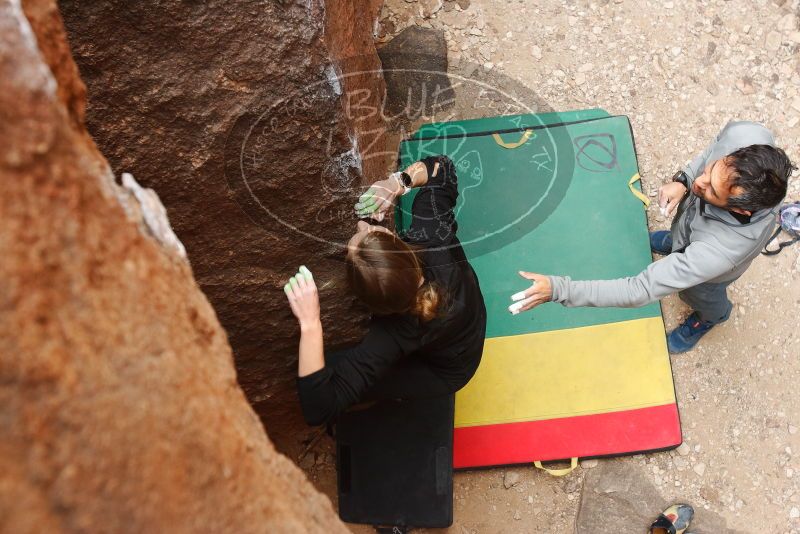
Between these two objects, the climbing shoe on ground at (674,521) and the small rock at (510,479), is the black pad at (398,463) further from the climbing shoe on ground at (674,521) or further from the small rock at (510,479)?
the climbing shoe on ground at (674,521)

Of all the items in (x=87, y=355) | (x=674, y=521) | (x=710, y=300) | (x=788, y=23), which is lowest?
(x=674, y=521)

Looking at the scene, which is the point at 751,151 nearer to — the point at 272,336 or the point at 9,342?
the point at 272,336

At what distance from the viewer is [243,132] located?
1880 millimetres

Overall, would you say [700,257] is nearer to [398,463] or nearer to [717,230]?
[717,230]

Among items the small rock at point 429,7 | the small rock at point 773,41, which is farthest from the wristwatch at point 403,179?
the small rock at point 773,41

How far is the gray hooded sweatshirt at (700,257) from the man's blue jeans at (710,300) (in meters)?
0.12

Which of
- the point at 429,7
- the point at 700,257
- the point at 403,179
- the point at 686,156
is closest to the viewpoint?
the point at 700,257

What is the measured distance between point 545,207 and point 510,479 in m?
1.17

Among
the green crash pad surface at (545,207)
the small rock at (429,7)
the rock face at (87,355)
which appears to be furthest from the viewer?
the small rock at (429,7)

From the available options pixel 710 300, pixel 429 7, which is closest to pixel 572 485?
pixel 710 300

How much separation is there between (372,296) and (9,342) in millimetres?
975

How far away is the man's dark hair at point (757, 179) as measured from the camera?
1.96 m

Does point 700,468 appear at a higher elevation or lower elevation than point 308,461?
lower

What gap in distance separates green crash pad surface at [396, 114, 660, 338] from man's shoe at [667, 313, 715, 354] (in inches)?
4.8
